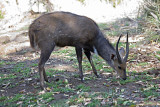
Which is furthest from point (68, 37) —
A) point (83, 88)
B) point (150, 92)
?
point (150, 92)

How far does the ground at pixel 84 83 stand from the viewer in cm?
466

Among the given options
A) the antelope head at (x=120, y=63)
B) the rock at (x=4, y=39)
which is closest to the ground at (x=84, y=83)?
the antelope head at (x=120, y=63)

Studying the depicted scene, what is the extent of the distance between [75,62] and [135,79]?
2877 millimetres

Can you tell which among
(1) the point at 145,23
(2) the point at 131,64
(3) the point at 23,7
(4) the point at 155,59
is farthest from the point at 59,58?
(3) the point at 23,7

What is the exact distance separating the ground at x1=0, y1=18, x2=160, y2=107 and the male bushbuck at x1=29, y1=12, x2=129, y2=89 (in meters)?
0.37

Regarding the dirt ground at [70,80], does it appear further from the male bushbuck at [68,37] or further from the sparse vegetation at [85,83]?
the male bushbuck at [68,37]

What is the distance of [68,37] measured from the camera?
6199 mm

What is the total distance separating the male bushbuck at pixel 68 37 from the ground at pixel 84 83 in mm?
370

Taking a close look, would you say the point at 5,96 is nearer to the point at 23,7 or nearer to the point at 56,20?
the point at 56,20

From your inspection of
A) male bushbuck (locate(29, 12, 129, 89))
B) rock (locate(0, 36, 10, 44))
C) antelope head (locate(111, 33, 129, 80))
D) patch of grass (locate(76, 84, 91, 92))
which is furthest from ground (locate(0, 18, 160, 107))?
rock (locate(0, 36, 10, 44))

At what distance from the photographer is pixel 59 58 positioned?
913 centimetres

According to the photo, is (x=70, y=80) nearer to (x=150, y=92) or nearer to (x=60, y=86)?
(x=60, y=86)

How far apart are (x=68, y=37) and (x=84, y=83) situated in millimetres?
1331

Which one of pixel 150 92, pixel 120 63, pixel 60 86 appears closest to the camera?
pixel 150 92
